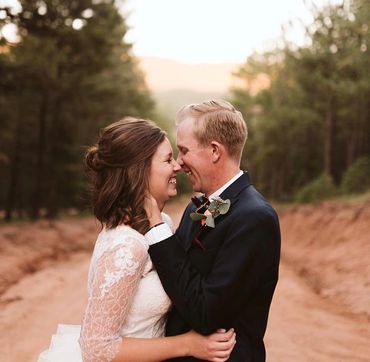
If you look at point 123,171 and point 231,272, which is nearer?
point 231,272

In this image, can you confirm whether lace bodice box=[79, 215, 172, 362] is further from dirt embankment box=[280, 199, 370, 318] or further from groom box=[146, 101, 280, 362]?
dirt embankment box=[280, 199, 370, 318]

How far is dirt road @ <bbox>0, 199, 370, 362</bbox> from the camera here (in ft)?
25.3

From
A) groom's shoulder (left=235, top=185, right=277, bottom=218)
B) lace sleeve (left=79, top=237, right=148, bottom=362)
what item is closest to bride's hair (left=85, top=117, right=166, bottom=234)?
lace sleeve (left=79, top=237, right=148, bottom=362)

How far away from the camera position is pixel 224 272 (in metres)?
2.71

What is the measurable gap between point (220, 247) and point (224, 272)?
24 cm

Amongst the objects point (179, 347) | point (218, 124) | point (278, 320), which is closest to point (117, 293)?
point (179, 347)

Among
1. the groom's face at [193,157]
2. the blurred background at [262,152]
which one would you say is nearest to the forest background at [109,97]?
the blurred background at [262,152]

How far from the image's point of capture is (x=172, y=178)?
3.49 m

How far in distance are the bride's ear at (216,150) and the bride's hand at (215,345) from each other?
3.39 ft

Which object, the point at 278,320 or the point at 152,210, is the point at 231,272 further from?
the point at 278,320

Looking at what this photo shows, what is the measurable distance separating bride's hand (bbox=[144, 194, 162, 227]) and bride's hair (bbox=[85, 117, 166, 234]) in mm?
32

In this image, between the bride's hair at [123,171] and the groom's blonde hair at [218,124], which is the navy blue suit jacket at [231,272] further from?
the bride's hair at [123,171]

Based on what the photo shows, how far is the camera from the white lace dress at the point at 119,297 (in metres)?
2.90

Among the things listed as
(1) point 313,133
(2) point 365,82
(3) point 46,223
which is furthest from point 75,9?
(1) point 313,133
